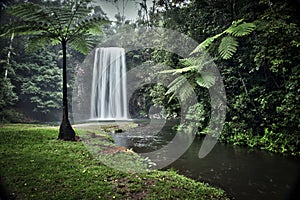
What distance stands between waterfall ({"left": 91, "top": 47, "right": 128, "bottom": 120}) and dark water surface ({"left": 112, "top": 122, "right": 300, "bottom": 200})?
10428mm

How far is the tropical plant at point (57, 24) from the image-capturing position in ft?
11.5

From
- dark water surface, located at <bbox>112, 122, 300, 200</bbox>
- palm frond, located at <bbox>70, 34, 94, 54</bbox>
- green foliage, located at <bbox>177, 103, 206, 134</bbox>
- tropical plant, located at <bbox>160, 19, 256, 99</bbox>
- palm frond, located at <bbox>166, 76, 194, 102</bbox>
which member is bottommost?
dark water surface, located at <bbox>112, 122, 300, 200</bbox>

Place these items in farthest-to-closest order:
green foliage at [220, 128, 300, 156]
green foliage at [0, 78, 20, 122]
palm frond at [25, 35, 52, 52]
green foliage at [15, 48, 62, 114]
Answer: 1. green foliage at [15, 48, 62, 114]
2. green foliage at [0, 78, 20, 122]
3. green foliage at [220, 128, 300, 156]
4. palm frond at [25, 35, 52, 52]

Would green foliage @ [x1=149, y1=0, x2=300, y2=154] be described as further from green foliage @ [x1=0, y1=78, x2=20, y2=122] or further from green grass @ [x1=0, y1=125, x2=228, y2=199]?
green foliage @ [x1=0, y1=78, x2=20, y2=122]

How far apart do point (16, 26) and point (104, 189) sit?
321 centimetres

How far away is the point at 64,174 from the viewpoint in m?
2.47

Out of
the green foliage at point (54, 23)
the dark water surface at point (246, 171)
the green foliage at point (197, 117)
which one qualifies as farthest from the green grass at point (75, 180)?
the green foliage at point (197, 117)

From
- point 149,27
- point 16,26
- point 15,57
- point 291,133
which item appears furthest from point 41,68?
point 291,133

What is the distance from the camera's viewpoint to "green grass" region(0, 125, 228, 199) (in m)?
2.07

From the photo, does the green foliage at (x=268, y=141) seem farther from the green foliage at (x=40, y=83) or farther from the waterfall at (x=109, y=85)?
the green foliage at (x=40, y=83)

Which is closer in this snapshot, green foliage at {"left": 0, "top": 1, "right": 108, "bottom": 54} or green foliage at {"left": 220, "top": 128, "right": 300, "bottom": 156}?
green foliage at {"left": 0, "top": 1, "right": 108, "bottom": 54}

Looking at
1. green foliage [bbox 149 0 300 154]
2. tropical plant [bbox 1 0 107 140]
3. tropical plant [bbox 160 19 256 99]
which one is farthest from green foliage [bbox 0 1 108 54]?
green foliage [bbox 149 0 300 154]

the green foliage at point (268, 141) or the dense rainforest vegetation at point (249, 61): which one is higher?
the dense rainforest vegetation at point (249, 61)

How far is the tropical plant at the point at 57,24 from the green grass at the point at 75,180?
54.5 inches
